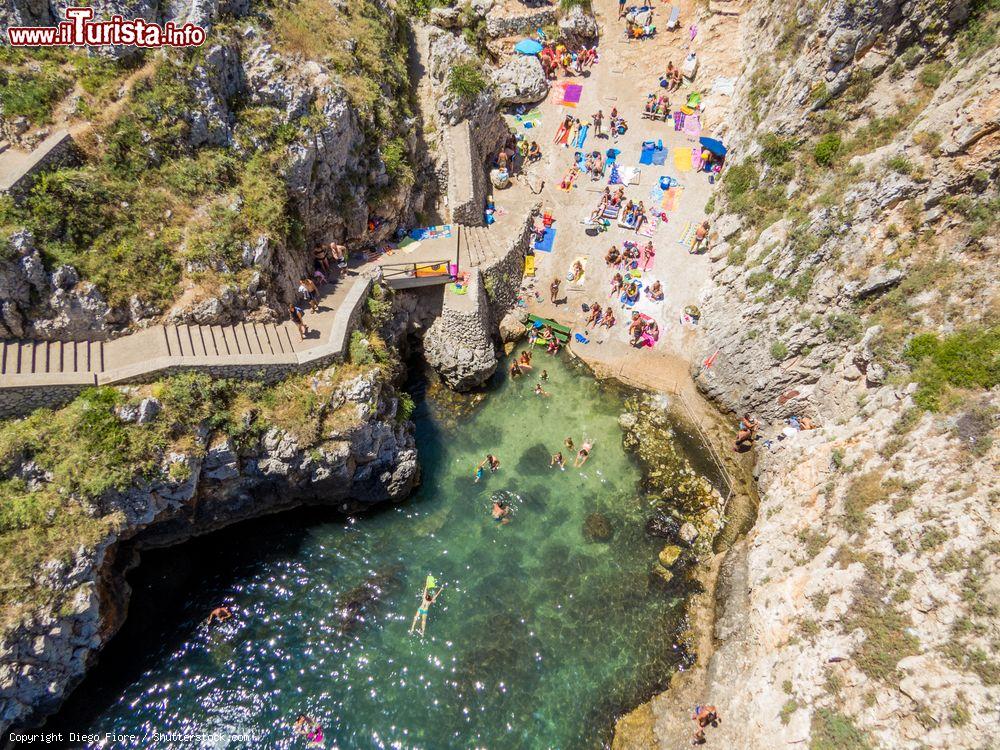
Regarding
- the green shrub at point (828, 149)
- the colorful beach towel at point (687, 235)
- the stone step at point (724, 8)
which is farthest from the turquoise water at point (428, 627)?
the stone step at point (724, 8)

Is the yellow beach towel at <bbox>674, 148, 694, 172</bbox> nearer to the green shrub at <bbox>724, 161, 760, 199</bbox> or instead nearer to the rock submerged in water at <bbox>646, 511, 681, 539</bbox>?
the green shrub at <bbox>724, 161, 760, 199</bbox>

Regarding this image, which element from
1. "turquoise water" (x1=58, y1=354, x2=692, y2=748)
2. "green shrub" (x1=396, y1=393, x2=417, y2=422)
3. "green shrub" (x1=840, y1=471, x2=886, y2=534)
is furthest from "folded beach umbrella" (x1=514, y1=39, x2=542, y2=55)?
"green shrub" (x1=840, y1=471, x2=886, y2=534)

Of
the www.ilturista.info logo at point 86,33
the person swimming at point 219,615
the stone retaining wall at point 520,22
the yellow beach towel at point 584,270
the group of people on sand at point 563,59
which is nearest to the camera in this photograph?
the person swimming at point 219,615

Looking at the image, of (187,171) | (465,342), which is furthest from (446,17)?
(465,342)

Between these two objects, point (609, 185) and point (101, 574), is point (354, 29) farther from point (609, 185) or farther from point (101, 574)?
point (101, 574)

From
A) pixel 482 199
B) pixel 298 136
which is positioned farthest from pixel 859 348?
pixel 298 136

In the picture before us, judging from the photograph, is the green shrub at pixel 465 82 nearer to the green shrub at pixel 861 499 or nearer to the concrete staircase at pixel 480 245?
the concrete staircase at pixel 480 245
